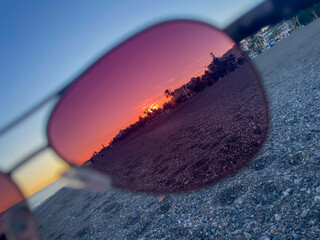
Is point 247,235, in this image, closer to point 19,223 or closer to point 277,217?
point 277,217

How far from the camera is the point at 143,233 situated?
470 centimetres

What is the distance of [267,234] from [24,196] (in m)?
3.85

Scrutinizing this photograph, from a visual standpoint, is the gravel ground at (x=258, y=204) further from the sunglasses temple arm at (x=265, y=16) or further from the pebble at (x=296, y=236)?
the sunglasses temple arm at (x=265, y=16)

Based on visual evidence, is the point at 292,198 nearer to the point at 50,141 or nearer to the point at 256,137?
the point at 256,137

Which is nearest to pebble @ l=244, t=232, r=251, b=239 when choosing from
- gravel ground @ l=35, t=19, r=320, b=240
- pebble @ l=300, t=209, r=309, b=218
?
gravel ground @ l=35, t=19, r=320, b=240

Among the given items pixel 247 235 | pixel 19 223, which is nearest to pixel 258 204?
pixel 247 235

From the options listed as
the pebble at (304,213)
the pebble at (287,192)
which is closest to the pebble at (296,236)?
the pebble at (304,213)

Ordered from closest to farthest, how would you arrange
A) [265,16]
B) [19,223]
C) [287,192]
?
[19,223] → [287,192] → [265,16]

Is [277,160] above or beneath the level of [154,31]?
beneath

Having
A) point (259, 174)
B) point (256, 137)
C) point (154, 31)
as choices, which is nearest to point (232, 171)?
point (259, 174)

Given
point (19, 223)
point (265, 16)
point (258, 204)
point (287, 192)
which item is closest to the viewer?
point (19, 223)

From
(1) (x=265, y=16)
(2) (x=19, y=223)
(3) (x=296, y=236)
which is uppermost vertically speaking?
(1) (x=265, y=16)

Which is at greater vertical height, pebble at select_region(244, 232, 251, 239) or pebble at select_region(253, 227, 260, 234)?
pebble at select_region(244, 232, 251, 239)

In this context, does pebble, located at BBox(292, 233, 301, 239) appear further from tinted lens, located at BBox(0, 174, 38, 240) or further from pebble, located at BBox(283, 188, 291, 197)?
tinted lens, located at BBox(0, 174, 38, 240)
